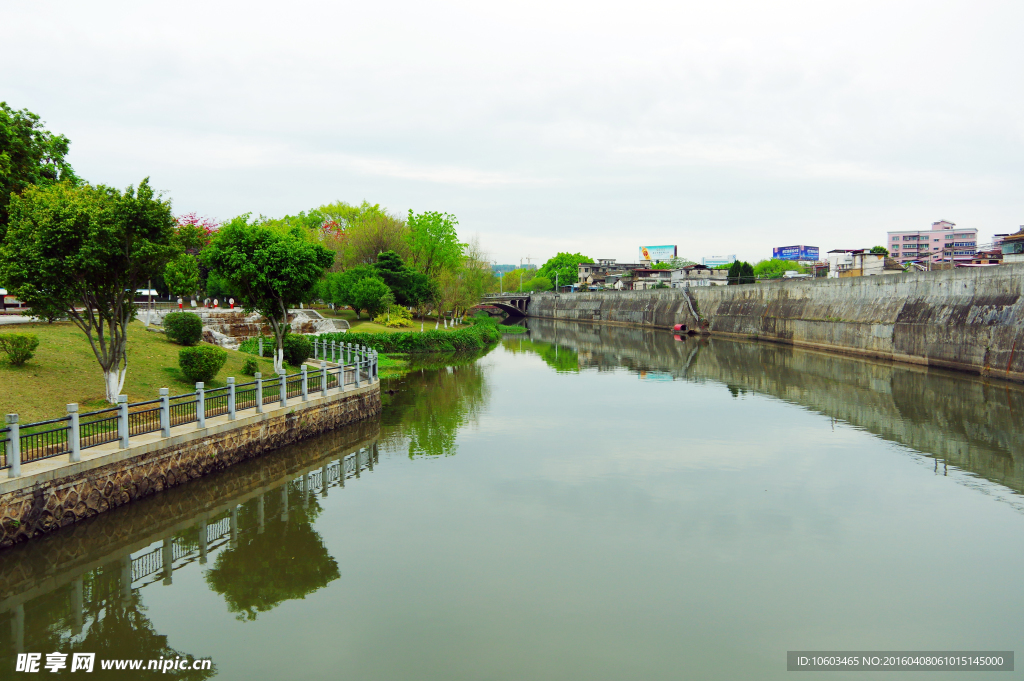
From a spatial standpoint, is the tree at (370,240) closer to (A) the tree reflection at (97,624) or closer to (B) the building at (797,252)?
(A) the tree reflection at (97,624)

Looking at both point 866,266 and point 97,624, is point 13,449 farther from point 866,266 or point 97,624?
point 866,266

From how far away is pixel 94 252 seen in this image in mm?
15844

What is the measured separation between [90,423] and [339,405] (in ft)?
32.3

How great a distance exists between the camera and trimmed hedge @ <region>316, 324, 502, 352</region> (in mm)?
44750

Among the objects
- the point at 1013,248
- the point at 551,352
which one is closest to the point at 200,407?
the point at 551,352

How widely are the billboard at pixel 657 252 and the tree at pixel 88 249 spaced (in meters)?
179

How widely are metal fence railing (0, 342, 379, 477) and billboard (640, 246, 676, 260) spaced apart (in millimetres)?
173924

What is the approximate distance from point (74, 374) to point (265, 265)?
325 inches

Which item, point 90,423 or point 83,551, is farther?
point 90,423

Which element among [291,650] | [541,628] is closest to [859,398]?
[541,628]

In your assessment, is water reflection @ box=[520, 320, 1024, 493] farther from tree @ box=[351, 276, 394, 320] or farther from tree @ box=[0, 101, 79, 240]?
tree @ box=[0, 101, 79, 240]

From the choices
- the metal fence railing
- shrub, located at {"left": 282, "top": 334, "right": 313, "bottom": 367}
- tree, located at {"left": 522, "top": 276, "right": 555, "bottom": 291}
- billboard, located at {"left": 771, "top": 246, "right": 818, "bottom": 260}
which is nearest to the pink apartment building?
billboard, located at {"left": 771, "top": 246, "right": 818, "bottom": 260}

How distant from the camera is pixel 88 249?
15586 mm

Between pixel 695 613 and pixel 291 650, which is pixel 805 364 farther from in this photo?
pixel 291 650
